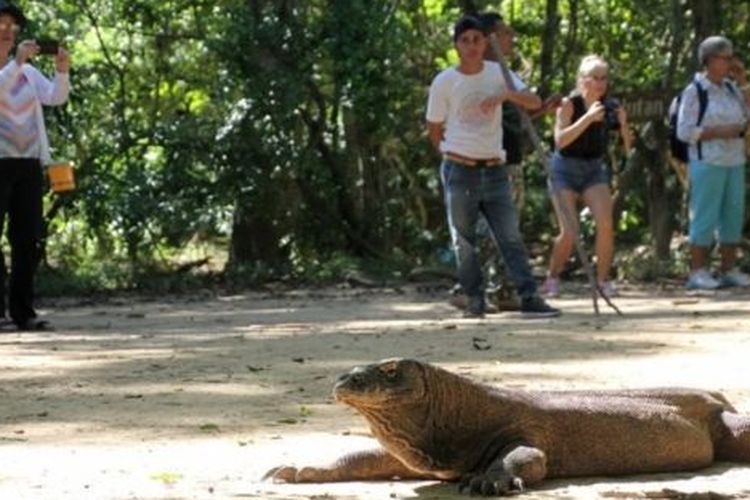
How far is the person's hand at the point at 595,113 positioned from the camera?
1509cm

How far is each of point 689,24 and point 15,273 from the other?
10.0 metres

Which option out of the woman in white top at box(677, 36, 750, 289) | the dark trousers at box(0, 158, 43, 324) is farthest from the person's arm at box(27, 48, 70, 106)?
the woman in white top at box(677, 36, 750, 289)

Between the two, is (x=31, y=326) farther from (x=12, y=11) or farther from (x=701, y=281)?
(x=701, y=281)

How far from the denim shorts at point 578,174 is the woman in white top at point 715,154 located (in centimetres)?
172

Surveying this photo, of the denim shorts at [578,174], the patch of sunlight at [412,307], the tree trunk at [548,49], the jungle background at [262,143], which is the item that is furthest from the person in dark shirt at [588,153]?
the tree trunk at [548,49]

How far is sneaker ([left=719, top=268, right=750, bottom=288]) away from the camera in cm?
1727

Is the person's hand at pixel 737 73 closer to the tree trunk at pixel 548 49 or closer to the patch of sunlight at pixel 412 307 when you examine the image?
the patch of sunlight at pixel 412 307

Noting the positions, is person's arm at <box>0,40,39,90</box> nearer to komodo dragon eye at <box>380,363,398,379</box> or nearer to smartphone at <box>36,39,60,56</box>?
smartphone at <box>36,39,60,56</box>

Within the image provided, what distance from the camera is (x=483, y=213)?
553 inches

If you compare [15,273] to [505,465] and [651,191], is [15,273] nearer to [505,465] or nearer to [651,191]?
[505,465]

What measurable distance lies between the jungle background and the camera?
3317 millimetres

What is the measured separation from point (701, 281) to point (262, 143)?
4.94 m

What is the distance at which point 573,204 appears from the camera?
15.7 metres

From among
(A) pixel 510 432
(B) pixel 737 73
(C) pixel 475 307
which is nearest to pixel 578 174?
(C) pixel 475 307
